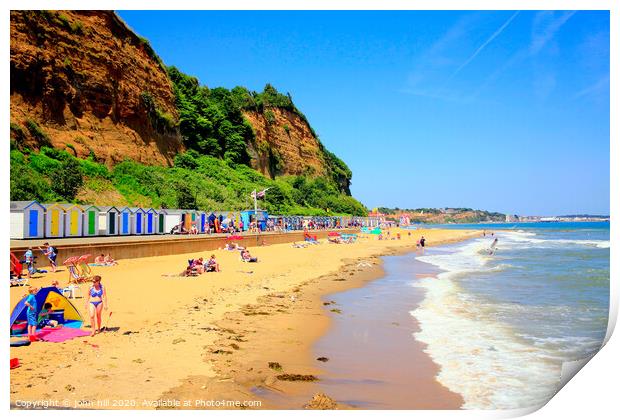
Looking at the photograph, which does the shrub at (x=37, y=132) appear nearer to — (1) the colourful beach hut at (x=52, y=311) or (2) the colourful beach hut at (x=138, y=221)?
(2) the colourful beach hut at (x=138, y=221)

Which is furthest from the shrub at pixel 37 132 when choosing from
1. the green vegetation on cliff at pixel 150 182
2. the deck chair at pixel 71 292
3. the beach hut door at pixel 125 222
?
the deck chair at pixel 71 292

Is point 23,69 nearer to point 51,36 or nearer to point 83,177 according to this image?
point 51,36

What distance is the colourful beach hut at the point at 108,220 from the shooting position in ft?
69.8

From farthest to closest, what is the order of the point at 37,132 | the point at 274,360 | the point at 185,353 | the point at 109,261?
the point at 37,132 < the point at 109,261 < the point at 274,360 < the point at 185,353

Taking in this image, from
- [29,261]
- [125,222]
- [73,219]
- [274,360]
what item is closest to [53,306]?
[274,360]

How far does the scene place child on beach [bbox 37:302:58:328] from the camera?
6719mm

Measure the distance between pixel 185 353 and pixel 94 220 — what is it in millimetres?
16325

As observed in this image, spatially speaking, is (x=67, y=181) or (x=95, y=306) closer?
(x=95, y=306)

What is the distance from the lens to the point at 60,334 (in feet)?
21.7

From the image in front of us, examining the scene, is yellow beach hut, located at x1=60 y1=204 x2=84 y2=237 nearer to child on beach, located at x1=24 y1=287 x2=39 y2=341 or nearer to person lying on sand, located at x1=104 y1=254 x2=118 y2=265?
person lying on sand, located at x1=104 y1=254 x2=118 y2=265

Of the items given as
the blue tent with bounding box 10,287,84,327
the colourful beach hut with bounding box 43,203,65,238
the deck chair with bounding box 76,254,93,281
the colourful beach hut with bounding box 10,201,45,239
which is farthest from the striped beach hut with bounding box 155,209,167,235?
the blue tent with bounding box 10,287,84,327

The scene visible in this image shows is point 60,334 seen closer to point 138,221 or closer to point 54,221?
point 54,221

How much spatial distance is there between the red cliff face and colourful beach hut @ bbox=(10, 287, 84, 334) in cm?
2038

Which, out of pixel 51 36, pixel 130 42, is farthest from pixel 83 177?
pixel 130 42
